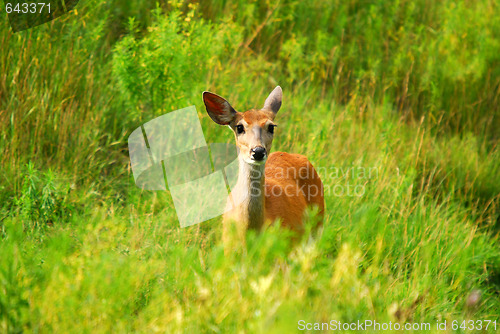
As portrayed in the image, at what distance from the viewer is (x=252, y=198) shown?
3947 mm

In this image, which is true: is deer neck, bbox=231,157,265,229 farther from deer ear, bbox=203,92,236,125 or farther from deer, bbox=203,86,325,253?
deer ear, bbox=203,92,236,125

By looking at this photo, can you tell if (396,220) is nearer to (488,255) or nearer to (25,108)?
(488,255)

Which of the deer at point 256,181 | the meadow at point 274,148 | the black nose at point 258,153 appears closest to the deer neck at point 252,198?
the deer at point 256,181

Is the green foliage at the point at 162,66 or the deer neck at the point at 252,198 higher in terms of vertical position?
the green foliage at the point at 162,66

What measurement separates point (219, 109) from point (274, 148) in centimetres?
158

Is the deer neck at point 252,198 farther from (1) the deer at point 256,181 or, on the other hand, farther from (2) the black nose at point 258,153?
(2) the black nose at point 258,153

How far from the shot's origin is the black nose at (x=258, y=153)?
147 inches

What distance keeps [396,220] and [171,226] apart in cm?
190

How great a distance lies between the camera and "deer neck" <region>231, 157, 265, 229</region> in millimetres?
3934

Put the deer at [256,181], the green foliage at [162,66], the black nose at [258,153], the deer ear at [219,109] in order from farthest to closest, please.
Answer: the green foliage at [162,66] → the deer ear at [219,109] → the deer at [256,181] → the black nose at [258,153]

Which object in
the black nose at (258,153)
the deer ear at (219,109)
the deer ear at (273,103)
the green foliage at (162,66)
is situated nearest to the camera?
the black nose at (258,153)

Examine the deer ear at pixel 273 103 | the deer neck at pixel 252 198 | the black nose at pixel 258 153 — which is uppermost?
the deer ear at pixel 273 103

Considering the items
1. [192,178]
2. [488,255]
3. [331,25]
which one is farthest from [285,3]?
[488,255]

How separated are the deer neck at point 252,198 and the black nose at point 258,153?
20cm
